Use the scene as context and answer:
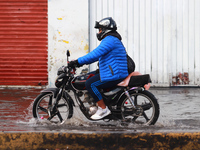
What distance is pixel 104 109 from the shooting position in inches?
222

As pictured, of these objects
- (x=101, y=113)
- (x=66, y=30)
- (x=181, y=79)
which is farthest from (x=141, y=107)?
(x=66, y=30)

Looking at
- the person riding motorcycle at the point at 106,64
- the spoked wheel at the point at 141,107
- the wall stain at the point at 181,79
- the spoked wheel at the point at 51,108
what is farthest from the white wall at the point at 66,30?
the spoked wheel at the point at 141,107

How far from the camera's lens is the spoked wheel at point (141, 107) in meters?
5.59

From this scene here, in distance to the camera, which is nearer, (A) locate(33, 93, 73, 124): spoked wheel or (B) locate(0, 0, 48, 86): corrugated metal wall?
(A) locate(33, 93, 73, 124): spoked wheel

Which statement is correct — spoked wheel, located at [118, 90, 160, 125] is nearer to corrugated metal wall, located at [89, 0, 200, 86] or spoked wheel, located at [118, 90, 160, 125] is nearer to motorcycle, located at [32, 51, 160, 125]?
motorcycle, located at [32, 51, 160, 125]

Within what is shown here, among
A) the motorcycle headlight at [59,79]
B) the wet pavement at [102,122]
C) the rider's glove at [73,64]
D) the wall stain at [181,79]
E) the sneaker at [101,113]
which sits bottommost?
the wet pavement at [102,122]

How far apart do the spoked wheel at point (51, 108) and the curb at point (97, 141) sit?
808mm

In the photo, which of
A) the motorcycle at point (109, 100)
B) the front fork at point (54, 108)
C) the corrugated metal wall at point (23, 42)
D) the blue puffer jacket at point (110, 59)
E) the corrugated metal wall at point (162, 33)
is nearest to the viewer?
the blue puffer jacket at point (110, 59)

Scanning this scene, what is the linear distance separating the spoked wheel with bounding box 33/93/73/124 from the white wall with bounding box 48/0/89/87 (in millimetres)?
5601

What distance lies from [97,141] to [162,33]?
6922mm

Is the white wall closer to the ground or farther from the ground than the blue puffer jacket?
farther from the ground

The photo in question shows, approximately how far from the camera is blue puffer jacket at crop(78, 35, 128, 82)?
5.50 m

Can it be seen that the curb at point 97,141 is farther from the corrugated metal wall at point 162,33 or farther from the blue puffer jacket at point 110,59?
the corrugated metal wall at point 162,33

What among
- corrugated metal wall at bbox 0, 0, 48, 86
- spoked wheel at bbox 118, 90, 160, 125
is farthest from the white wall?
spoked wheel at bbox 118, 90, 160, 125
